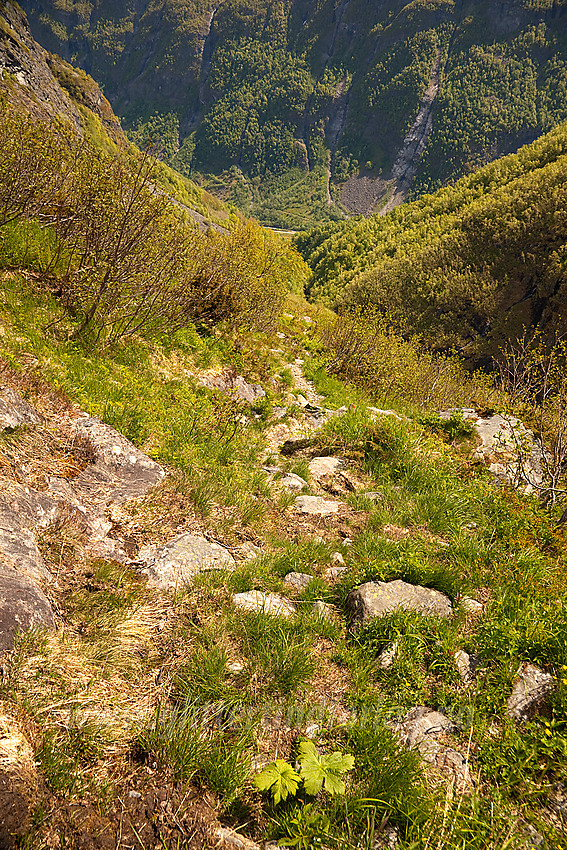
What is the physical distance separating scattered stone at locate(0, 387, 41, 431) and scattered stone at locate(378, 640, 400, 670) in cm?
392

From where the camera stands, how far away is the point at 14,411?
4.05 m

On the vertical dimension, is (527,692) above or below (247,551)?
above

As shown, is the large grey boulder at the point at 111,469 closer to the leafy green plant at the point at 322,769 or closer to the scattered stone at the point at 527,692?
the leafy green plant at the point at 322,769

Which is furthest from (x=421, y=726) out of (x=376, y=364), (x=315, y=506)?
(x=376, y=364)

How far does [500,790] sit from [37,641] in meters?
3.00

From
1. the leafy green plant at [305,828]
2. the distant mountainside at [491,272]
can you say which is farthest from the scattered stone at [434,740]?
the distant mountainside at [491,272]

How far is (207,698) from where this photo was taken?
270cm

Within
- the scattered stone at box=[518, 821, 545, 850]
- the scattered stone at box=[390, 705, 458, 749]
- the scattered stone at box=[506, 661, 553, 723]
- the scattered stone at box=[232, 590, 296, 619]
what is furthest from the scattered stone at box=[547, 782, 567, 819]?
the scattered stone at box=[232, 590, 296, 619]

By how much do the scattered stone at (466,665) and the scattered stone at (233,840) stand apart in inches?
74.4

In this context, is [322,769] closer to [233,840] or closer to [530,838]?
[233,840]

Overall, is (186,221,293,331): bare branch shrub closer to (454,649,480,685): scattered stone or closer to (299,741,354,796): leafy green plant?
(454,649,480,685): scattered stone

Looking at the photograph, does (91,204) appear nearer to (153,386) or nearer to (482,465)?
(153,386)

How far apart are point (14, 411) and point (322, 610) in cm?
356

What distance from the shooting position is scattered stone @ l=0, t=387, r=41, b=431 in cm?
390
